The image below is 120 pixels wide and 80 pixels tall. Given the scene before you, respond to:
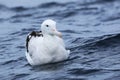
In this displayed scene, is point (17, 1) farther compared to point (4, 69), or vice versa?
point (17, 1)

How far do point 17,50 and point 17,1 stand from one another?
8.71 metres

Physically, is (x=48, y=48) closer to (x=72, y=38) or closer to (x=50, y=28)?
(x=50, y=28)

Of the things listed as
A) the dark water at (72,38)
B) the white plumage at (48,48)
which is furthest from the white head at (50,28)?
the dark water at (72,38)

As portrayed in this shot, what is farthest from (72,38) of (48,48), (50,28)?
(50,28)

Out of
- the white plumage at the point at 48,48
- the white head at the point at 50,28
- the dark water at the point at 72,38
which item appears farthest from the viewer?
the white plumage at the point at 48,48

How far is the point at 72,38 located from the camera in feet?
58.1

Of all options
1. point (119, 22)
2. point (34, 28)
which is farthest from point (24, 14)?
point (119, 22)

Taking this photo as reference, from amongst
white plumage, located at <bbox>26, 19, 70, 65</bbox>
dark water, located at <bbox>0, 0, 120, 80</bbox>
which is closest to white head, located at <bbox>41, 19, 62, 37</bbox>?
white plumage, located at <bbox>26, 19, 70, 65</bbox>

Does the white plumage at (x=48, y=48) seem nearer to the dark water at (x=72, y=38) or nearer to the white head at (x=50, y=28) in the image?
the white head at (x=50, y=28)

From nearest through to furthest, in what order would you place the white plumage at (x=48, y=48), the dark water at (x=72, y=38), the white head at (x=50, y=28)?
the dark water at (x=72, y=38) < the white head at (x=50, y=28) < the white plumage at (x=48, y=48)

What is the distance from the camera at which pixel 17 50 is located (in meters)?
16.8

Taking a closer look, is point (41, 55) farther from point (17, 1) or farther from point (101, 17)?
point (17, 1)

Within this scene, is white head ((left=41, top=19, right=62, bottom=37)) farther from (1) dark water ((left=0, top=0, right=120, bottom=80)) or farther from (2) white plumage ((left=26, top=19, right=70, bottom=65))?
(1) dark water ((left=0, top=0, right=120, bottom=80))

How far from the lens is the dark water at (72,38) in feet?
45.8
